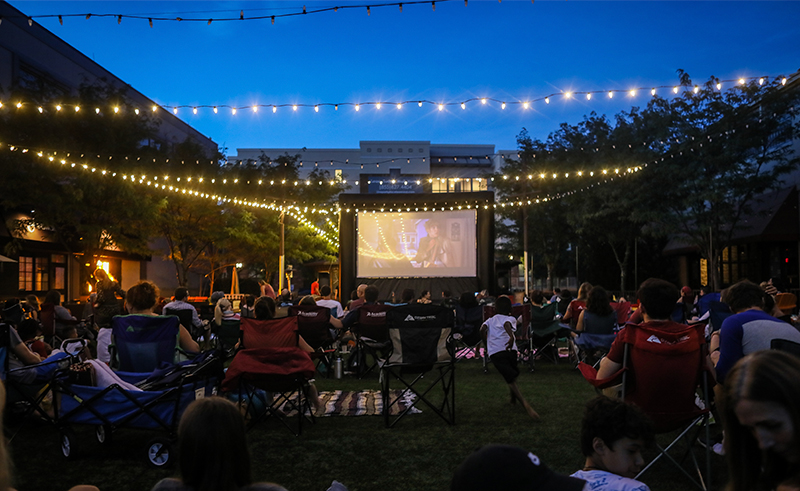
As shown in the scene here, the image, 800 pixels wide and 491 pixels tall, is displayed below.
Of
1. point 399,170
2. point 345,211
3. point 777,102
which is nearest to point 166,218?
point 345,211

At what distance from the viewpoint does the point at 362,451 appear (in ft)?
14.1

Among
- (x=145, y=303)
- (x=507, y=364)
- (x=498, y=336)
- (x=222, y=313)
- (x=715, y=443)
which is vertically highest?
(x=145, y=303)

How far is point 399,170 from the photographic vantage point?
145 ft

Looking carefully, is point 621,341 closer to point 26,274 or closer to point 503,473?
point 503,473

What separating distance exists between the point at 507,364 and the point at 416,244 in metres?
13.4

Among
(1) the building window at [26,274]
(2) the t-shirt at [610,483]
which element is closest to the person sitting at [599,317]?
(2) the t-shirt at [610,483]

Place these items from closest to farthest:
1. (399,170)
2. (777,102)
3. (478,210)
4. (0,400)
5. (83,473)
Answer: (0,400) → (83,473) → (777,102) → (478,210) → (399,170)

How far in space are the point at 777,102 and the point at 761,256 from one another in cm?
577

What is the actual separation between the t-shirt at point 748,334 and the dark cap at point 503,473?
266 cm

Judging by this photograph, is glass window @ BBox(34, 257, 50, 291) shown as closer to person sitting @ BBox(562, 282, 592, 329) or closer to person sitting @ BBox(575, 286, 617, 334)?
person sitting @ BBox(562, 282, 592, 329)

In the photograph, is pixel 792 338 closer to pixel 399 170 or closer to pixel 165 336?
pixel 165 336

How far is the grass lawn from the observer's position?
367 cm

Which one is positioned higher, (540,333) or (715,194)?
(715,194)

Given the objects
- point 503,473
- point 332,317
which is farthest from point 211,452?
point 332,317
